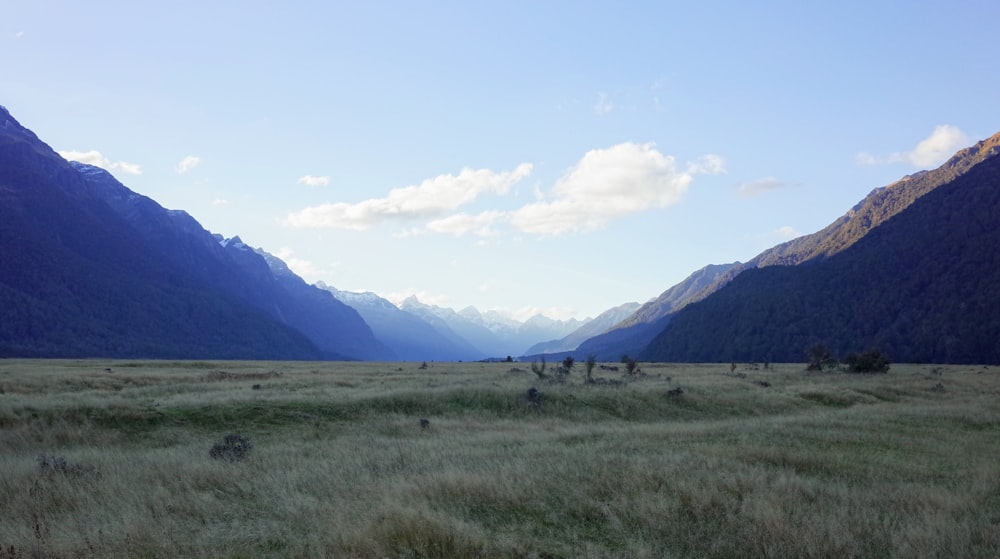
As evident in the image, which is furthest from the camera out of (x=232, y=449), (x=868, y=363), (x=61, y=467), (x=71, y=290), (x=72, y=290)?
(x=72, y=290)

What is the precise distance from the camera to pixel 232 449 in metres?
15.3

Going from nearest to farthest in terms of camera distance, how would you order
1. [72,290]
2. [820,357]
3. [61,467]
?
[61,467] < [820,357] < [72,290]

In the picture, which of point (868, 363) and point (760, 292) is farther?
point (760, 292)

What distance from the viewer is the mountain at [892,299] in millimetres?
106188

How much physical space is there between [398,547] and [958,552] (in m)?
7.38

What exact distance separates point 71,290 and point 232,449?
7058 inches

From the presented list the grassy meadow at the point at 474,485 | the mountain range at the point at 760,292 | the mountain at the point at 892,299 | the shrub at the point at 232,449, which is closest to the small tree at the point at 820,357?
the grassy meadow at the point at 474,485

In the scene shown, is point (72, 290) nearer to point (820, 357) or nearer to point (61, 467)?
point (61, 467)

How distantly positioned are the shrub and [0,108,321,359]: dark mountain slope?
132500 mm

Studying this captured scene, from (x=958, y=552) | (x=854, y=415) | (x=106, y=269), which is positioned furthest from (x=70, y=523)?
(x=106, y=269)

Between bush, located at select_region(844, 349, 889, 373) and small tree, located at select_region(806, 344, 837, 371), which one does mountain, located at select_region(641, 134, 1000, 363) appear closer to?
small tree, located at select_region(806, 344, 837, 371)

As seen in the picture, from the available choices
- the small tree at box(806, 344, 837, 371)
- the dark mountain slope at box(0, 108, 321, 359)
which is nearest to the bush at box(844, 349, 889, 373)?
the small tree at box(806, 344, 837, 371)

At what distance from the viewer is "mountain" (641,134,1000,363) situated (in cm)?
10619

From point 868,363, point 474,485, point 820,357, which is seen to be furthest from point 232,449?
point 820,357
